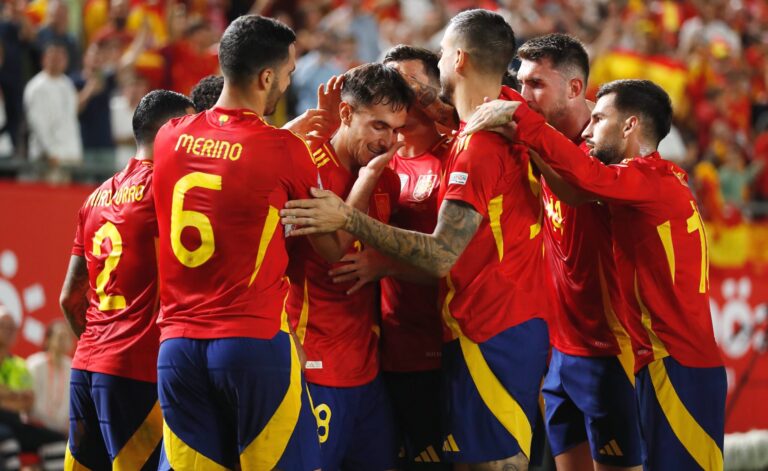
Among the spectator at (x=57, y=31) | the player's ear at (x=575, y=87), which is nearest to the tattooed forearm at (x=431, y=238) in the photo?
the player's ear at (x=575, y=87)

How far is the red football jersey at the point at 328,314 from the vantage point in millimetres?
5801

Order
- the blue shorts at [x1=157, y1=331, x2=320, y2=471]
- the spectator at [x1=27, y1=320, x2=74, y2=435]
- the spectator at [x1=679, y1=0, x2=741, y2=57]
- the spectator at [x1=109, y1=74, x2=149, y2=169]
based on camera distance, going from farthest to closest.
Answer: the spectator at [x1=679, y1=0, x2=741, y2=57] → the spectator at [x1=109, y1=74, x2=149, y2=169] → the spectator at [x1=27, y1=320, x2=74, y2=435] → the blue shorts at [x1=157, y1=331, x2=320, y2=471]

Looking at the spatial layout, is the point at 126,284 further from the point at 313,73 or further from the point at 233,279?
the point at 313,73

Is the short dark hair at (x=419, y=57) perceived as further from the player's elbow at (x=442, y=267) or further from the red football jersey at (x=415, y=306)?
the player's elbow at (x=442, y=267)

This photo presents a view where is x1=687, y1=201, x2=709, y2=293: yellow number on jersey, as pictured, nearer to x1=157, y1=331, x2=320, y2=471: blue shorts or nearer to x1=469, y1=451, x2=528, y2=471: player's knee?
x1=469, y1=451, x2=528, y2=471: player's knee

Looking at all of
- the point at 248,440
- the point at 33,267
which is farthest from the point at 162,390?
the point at 33,267

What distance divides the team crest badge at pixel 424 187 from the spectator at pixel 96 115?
6398mm

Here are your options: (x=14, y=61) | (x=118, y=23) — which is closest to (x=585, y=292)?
(x=14, y=61)

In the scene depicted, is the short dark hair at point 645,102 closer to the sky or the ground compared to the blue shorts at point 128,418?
closer to the sky

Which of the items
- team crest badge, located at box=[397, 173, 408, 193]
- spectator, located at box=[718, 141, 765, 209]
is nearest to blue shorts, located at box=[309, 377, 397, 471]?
team crest badge, located at box=[397, 173, 408, 193]

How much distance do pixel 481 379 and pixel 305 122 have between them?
1.70 metres

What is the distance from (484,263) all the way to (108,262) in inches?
80.5

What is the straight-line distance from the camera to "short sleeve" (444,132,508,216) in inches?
213

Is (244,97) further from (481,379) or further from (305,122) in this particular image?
(481,379)
